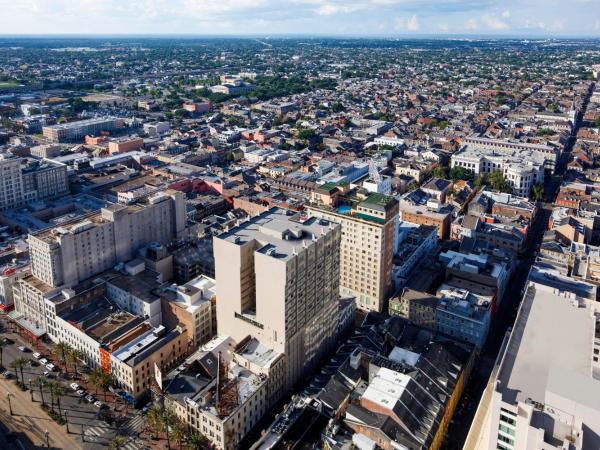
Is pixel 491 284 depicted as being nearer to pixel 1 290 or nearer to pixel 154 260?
pixel 154 260

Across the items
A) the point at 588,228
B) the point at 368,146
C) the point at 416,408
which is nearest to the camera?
the point at 416,408

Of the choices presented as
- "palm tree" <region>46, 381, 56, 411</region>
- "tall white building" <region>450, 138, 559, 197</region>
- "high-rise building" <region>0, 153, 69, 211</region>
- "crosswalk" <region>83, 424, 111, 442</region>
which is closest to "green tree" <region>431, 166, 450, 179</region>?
"tall white building" <region>450, 138, 559, 197</region>

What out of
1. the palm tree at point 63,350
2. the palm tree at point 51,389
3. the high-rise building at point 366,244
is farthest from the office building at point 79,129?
the palm tree at point 51,389

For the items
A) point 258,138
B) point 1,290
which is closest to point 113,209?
point 1,290

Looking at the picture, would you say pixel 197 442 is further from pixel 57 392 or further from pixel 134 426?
pixel 57 392

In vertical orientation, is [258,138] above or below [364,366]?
above

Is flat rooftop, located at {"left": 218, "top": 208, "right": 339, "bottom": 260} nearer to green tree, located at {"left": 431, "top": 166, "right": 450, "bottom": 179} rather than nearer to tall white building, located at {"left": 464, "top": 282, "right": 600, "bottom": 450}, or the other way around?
tall white building, located at {"left": 464, "top": 282, "right": 600, "bottom": 450}
